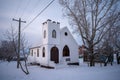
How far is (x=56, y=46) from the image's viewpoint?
24562 millimetres

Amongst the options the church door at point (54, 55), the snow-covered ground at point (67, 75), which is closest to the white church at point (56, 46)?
the church door at point (54, 55)

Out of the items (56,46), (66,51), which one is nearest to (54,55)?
(56,46)

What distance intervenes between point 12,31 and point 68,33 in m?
11.4

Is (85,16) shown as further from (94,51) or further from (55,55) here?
(55,55)

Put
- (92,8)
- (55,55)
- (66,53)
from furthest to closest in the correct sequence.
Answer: (66,53) < (55,55) < (92,8)

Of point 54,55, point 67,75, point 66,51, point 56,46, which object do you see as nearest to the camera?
point 67,75

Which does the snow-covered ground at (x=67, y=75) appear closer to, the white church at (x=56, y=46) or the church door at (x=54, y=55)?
the white church at (x=56, y=46)

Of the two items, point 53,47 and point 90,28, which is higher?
point 90,28

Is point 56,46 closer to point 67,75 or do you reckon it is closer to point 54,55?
point 54,55

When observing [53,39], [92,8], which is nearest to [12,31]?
[53,39]

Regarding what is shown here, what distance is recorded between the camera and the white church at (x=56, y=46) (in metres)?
23.6

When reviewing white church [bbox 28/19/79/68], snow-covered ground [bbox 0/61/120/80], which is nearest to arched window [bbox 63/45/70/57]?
white church [bbox 28/19/79/68]

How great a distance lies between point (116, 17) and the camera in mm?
20141

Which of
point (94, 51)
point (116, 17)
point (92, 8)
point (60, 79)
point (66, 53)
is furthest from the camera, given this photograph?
point (66, 53)
